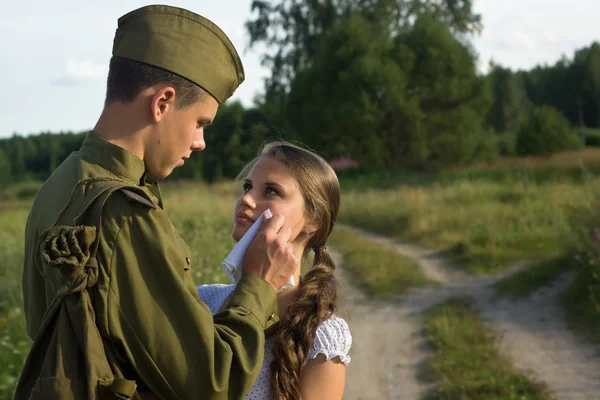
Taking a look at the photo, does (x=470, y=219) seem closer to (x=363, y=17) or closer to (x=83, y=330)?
(x=83, y=330)

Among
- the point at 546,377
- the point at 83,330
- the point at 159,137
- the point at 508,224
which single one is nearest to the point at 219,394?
the point at 83,330

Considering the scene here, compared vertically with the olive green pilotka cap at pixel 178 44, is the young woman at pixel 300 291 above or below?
below

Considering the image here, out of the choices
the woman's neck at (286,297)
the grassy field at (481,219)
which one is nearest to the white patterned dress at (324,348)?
the woman's neck at (286,297)

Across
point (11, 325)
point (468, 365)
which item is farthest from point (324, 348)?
point (11, 325)

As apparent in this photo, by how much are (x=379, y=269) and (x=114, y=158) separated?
917 cm

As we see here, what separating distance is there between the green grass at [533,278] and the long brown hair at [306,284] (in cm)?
638

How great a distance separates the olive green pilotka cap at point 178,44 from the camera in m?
1.91

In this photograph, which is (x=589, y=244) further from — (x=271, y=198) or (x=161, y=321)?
(x=161, y=321)

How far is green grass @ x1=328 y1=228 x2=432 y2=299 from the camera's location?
973 cm

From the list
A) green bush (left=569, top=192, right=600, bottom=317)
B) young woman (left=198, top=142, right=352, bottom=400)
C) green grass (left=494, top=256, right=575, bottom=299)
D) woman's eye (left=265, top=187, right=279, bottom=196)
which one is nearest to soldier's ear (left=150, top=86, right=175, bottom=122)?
young woman (left=198, top=142, right=352, bottom=400)

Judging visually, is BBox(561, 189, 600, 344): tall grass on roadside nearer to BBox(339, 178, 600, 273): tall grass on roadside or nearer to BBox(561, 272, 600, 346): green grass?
BBox(561, 272, 600, 346): green grass

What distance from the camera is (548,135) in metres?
36.0

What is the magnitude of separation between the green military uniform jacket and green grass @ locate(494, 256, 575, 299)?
753 centimetres

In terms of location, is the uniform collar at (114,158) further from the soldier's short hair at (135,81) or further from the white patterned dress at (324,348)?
the white patterned dress at (324,348)
